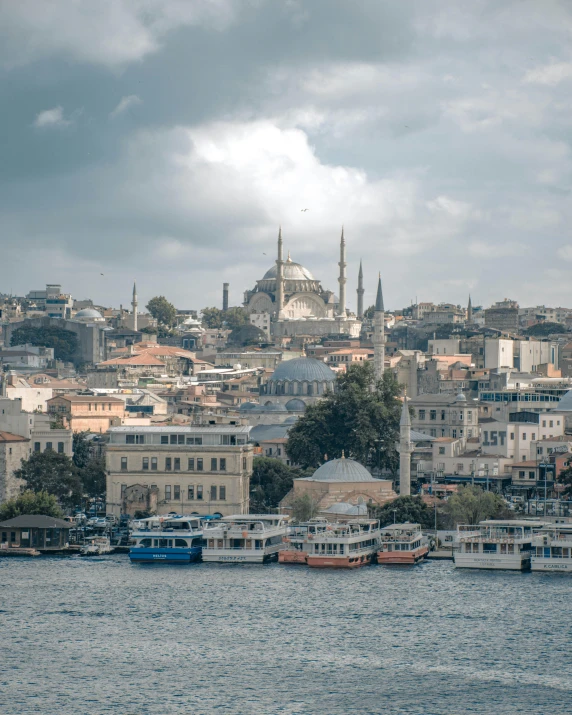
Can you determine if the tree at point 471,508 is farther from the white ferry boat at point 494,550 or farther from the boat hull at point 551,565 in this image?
the boat hull at point 551,565

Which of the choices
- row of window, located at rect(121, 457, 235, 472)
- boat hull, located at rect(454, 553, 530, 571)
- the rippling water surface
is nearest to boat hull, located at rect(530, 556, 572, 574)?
boat hull, located at rect(454, 553, 530, 571)

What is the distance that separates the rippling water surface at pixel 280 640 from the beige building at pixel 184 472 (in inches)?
333

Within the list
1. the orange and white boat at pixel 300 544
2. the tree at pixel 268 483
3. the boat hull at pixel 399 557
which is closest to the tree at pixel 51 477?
the tree at pixel 268 483

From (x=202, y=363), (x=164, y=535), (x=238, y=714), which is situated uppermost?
(x=202, y=363)

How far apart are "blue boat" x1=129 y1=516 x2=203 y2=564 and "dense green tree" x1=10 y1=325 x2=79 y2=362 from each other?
3162 inches

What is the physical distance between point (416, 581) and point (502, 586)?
2802mm

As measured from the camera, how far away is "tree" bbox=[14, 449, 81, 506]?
72.3 meters

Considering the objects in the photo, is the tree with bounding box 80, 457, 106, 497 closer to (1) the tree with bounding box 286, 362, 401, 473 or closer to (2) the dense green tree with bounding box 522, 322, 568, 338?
(1) the tree with bounding box 286, 362, 401, 473

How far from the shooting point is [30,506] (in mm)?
68188

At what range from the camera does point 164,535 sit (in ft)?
210

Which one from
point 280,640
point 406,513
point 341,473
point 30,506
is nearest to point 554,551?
point 406,513

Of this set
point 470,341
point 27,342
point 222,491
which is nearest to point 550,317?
point 470,341

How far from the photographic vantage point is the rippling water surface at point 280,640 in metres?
41.8

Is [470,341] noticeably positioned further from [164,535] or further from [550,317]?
[164,535]
